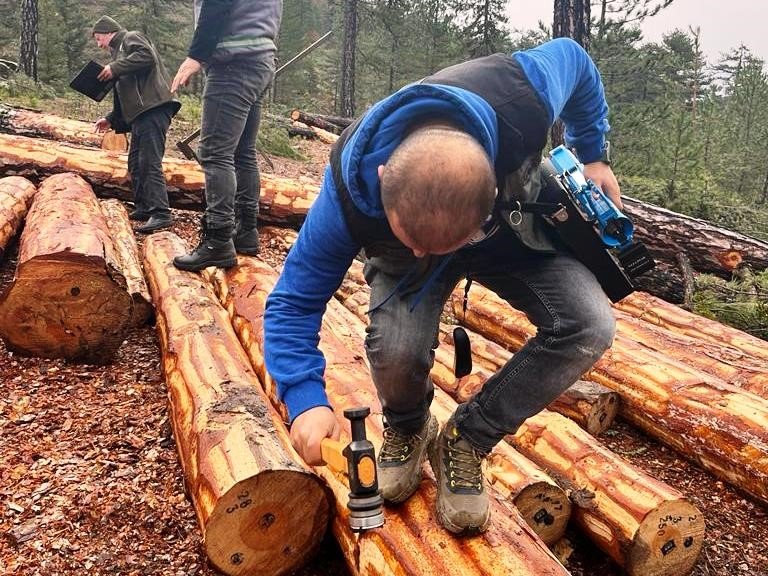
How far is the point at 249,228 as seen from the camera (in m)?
4.93

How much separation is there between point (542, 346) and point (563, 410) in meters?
1.62

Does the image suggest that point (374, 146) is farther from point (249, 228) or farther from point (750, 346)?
point (750, 346)

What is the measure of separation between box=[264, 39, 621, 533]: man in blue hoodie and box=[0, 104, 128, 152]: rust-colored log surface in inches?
313

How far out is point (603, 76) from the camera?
54.2 ft

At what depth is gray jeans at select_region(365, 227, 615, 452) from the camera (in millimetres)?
2174

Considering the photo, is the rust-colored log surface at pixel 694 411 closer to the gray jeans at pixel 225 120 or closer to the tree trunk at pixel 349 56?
the gray jeans at pixel 225 120

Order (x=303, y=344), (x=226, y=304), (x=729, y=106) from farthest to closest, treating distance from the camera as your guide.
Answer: (x=729, y=106), (x=226, y=304), (x=303, y=344)

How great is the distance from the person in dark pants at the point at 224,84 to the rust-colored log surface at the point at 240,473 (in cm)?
141

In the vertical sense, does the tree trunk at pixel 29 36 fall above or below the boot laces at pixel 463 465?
below

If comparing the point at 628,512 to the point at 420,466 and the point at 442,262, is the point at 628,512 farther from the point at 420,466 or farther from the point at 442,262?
the point at 442,262

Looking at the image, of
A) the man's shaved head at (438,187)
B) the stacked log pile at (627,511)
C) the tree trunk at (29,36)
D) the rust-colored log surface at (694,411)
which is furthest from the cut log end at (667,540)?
the tree trunk at (29,36)

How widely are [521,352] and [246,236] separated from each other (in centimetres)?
309

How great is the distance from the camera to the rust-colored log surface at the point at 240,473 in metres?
2.23

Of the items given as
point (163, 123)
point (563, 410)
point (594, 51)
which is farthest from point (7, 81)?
point (563, 410)
